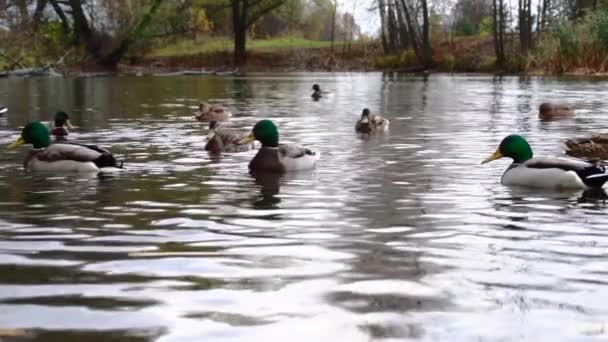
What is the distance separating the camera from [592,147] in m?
12.2

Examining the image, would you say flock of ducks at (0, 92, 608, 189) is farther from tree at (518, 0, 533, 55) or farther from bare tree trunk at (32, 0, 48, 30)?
bare tree trunk at (32, 0, 48, 30)

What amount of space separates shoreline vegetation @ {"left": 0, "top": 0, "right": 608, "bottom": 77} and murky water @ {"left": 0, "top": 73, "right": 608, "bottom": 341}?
32230 millimetres

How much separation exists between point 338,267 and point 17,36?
157 feet

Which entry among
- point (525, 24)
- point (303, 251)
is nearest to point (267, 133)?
point (303, 251)

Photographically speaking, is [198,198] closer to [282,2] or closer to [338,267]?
[338,267]

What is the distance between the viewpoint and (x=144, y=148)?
1405 centimetres

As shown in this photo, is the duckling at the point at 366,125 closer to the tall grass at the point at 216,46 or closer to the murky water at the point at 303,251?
the murky water at the point at 303,251

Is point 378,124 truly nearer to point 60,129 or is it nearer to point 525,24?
point 60,129

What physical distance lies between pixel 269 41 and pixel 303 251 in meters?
67.5

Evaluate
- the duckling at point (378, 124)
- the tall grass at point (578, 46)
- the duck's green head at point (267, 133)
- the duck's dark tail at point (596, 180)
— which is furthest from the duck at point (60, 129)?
the tall grass at point (578, 46)

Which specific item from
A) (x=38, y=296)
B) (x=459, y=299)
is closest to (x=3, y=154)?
(x=38, y=296)

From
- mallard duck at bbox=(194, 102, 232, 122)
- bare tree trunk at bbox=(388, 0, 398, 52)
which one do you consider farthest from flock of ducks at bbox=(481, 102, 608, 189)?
bare tree trunk at bbox=(388, 0, 398, 52)

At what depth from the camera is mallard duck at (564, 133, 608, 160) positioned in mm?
12125

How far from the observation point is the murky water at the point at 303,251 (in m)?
4.90
